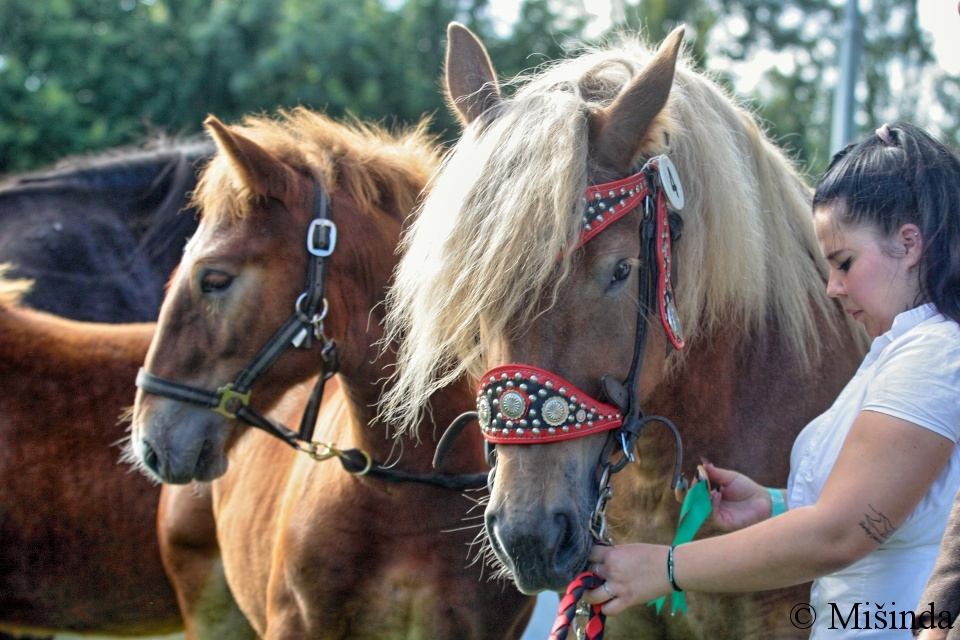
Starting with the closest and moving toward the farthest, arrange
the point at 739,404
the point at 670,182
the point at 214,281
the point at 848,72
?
the point at 670,182
the point at 739,404
the point at 214,281
the point at 848,72

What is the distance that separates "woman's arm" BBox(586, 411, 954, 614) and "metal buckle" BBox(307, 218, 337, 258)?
1.43 meters

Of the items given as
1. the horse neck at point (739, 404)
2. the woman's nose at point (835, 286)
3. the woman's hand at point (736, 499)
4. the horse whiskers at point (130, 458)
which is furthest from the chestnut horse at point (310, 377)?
the woman's nose at point (835, 286)

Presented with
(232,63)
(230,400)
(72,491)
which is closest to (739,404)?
(230,400)

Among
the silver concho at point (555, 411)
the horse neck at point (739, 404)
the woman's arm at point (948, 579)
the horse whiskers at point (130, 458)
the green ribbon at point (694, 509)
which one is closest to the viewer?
the woman's arm at point (948, 579)

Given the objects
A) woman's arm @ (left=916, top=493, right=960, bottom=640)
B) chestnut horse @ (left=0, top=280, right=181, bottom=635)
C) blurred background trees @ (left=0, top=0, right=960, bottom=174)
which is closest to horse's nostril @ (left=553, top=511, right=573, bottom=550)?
woman's arm @ (left=916, top=493, right=960, bottom=640)

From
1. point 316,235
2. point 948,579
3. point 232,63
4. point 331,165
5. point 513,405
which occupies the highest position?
point 948,579

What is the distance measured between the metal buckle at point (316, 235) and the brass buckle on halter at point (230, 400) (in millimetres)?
423

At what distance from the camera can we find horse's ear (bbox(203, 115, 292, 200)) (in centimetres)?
286

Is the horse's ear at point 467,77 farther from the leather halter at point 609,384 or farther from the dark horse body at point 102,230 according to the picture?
the dark horse body at point 102,230

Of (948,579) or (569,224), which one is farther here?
(569,224)

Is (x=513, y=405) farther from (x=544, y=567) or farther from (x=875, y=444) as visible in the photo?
(x=875, y=444)

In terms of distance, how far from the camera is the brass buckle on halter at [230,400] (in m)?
2.88

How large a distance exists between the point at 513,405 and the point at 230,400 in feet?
4.05

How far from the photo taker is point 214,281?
9.43ft
